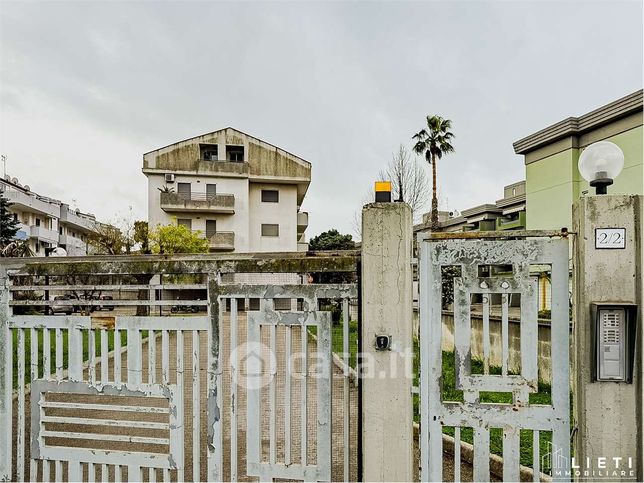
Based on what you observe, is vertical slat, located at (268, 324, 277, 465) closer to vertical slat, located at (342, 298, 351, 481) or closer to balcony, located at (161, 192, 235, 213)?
vertical slat, located at (342, 298, 351, 481)

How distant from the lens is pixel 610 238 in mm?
2344

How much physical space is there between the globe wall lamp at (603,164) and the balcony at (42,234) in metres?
36.6

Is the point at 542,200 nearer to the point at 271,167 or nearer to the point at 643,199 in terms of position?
the point at 271,167

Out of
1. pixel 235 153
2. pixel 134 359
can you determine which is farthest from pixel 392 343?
pixel 235 153

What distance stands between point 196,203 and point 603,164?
2248 centimetres

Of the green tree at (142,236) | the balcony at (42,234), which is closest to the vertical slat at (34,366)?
the green tree at (142,236)

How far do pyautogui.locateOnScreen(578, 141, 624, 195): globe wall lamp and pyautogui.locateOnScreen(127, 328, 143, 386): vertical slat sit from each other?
308cm

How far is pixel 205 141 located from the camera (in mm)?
23969

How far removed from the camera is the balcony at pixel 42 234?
30.5m

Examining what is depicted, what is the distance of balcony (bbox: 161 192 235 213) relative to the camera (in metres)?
22.7

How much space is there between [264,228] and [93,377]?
22.2m

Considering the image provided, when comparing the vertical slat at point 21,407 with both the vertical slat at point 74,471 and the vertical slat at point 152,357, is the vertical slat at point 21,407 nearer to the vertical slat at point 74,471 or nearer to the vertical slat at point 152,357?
the vertical slat at point 74,471

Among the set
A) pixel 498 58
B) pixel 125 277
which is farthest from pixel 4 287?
pixel 498 58

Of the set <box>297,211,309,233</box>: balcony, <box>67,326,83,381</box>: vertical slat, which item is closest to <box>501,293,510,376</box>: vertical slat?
<box>67,326,83,381</box>: vertical slat
